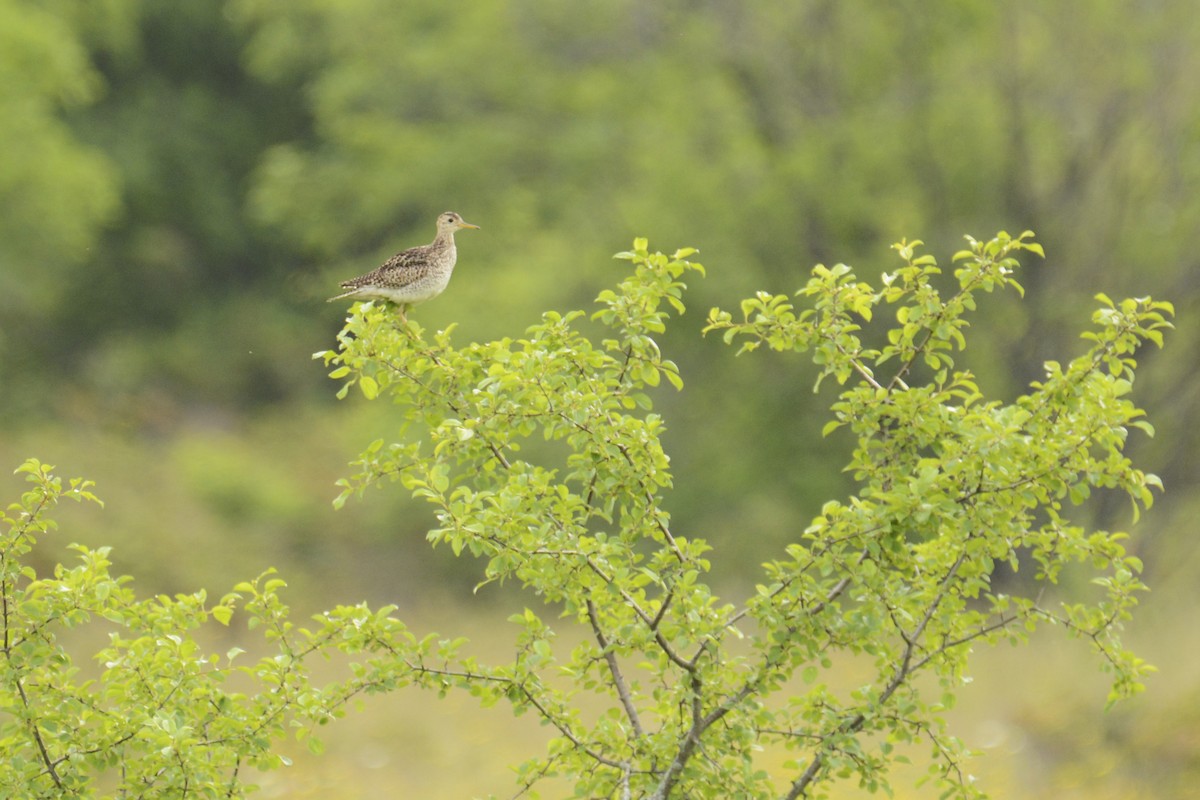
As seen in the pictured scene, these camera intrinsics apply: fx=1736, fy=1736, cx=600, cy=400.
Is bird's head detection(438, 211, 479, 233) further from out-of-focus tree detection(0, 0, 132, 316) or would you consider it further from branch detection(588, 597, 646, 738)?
out-of-focus tree detection(0, 0, 132, 316)

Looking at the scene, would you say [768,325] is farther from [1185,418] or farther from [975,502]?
[1185,418]

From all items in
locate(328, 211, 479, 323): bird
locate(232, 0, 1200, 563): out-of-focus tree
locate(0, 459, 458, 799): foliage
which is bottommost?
locate(0, 459, 458, 799): foliage

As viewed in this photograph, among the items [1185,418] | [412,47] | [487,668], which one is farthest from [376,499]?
[487,668]

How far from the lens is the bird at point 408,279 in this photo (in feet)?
23.0

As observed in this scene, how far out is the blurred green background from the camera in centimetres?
1900

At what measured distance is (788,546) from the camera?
5.77m

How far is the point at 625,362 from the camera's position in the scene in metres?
6.28

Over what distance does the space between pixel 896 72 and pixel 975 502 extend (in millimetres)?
16276

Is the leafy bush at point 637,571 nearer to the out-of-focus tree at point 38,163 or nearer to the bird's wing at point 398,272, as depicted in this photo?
the bird's wing at point 398,272

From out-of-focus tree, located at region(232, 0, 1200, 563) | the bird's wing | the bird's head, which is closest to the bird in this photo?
the bird's wing

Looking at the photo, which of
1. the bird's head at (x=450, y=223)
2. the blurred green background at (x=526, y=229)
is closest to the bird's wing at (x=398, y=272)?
the bird's head at (x=450, y=223)

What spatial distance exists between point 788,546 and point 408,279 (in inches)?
85.1

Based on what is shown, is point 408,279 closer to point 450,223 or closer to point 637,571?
point 450,223

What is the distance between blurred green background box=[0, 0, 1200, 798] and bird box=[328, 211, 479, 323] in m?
7.41
